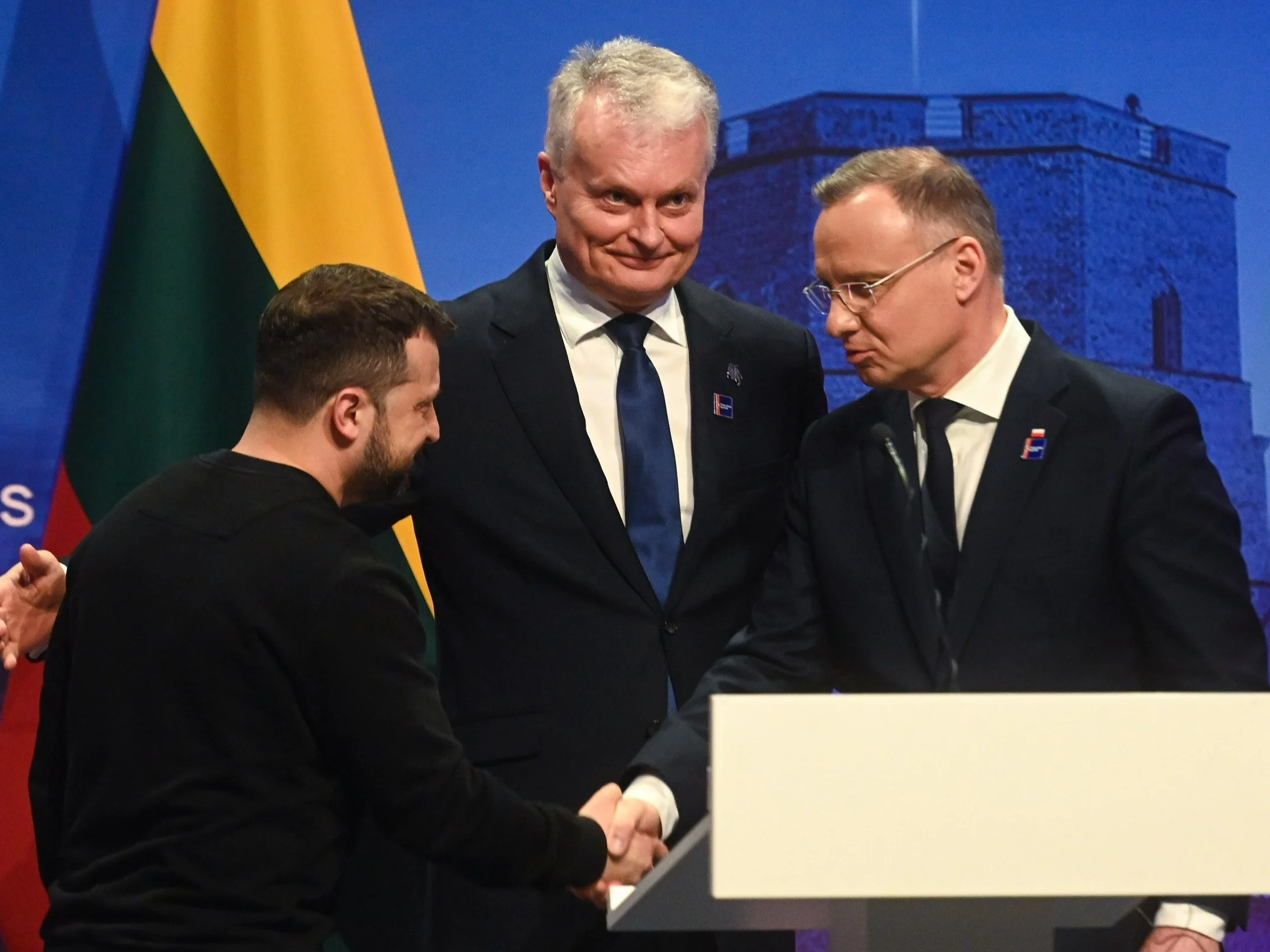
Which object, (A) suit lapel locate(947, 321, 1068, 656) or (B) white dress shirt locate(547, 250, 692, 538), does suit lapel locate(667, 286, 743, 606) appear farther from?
(A) suit lapel locate(947, 321, 1068, 656)

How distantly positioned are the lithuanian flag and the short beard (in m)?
1.44

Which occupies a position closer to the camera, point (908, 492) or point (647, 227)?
point (908, 492)

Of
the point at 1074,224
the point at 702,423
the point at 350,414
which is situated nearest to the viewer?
the point at 350,414

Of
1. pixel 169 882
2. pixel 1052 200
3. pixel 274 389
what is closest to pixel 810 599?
pixel 274 389

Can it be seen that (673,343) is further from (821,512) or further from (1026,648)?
(1026,648)

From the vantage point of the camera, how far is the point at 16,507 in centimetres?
347

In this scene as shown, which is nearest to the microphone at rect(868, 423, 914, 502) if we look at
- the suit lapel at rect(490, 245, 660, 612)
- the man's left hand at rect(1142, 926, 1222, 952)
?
the suit lapel at rect(490, 245, 660, 612)

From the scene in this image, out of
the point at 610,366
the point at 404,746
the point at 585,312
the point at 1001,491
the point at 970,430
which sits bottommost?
the point at 404,746

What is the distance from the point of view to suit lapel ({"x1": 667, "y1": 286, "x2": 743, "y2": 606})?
2586 millimetres

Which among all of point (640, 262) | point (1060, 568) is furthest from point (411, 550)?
point (1060, 568)

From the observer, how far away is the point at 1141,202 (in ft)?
13.6

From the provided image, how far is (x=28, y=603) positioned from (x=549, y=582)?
2.76 feet

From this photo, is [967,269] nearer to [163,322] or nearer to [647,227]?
[647,227]

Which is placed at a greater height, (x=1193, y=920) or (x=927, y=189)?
(x=927, y=189)
